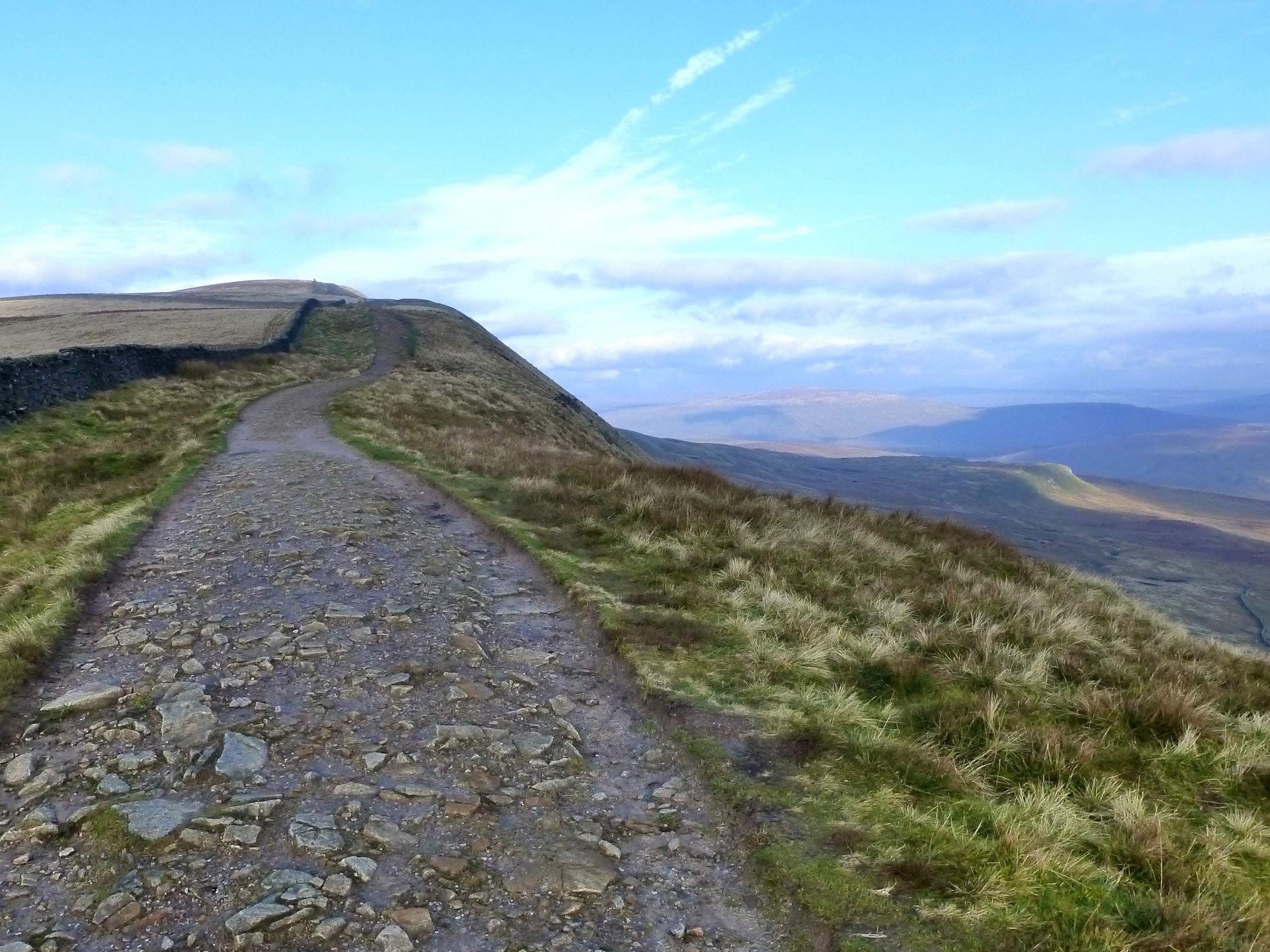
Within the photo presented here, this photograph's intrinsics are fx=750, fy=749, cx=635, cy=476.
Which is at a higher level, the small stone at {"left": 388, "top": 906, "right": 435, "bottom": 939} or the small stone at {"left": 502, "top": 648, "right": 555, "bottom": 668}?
the small stone at {"left": 502, "top": 648, "right": 555, "bottom": 668}

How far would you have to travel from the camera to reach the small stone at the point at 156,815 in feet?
17.5

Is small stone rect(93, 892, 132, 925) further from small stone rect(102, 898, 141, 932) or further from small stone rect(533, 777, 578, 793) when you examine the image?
small stone rect(533, 777, 578, 793)

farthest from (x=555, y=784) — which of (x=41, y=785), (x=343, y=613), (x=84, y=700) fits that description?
(x=84, y=700)

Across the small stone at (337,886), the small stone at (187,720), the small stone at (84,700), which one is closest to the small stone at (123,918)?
the small stone at (337,886)

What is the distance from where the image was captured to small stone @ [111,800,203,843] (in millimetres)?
5328

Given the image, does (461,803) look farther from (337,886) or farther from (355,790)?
(337,886)

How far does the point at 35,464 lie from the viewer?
21.2 metres

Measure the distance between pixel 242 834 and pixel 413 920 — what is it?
1.60 meters

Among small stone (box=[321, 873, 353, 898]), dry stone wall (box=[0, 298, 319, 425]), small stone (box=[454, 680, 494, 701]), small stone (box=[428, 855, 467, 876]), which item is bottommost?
small stone (box=[428, 855, 467, 876])

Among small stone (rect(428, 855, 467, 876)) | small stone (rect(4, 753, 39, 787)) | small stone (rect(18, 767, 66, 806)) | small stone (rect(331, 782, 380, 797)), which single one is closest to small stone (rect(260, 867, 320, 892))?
small stone (rect(428, 855, 467, 876))

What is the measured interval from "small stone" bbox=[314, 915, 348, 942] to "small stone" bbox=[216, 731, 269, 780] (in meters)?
1.94

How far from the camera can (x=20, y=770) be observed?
6102mm

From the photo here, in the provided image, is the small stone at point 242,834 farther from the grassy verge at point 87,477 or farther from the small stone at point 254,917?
the grassy verge at point 87,477

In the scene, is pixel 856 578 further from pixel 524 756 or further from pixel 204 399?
pixel 204 399
